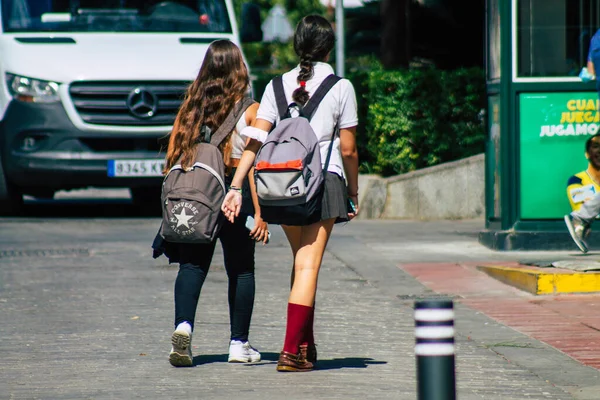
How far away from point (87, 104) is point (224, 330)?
601 cm

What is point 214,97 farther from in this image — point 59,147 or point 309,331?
point 59,147

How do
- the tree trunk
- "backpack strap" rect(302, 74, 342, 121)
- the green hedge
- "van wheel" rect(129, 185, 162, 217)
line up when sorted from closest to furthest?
"backpack strap" rect(302, 74, 342, 121) < the green hedge < "van wheel" rect(129, 185, 162, 217) < the tree trunk

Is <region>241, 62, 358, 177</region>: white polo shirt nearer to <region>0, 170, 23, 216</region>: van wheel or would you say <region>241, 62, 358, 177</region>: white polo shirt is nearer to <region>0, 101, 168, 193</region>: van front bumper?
<region>0, 101, 168, 193</region>: van front bumper

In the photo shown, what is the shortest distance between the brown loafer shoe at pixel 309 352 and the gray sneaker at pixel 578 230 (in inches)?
158

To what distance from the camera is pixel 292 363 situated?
18.8ft

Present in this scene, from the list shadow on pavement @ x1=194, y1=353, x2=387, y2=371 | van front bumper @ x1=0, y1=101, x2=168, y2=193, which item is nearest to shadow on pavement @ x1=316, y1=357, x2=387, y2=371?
shadow on pavement @ x1=194, y1=353, x2=387, y2=371

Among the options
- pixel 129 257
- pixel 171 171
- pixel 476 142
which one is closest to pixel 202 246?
pixel 171 171

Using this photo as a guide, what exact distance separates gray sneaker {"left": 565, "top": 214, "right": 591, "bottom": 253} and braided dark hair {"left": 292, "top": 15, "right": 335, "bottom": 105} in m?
4.19

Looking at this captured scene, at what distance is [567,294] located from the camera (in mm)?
8109

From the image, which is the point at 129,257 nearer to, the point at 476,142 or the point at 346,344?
the point at 346,344

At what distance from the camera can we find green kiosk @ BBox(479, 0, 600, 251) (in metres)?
9.97

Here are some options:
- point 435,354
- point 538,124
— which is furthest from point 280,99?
point 538,124

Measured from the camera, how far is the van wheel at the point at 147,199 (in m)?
14.3

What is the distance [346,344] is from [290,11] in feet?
131
